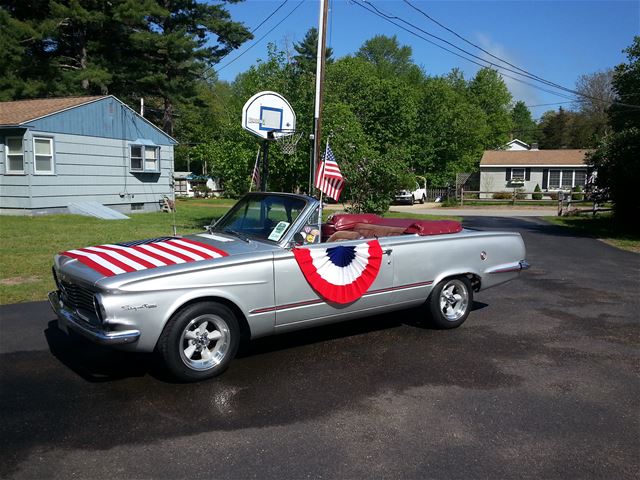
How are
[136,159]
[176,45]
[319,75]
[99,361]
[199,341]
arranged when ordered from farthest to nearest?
[176,45] < [136,159] < [319,75] < [99,361] < [199,341]

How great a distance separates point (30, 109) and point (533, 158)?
39.1 m

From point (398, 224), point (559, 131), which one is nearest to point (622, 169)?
point (398, 224)

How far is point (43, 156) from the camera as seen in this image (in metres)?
17.6

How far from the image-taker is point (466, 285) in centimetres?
644

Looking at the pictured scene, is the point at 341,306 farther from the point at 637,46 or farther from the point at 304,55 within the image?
the point at 304,55

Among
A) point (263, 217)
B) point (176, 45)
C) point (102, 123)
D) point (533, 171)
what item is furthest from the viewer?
point (533, 171)

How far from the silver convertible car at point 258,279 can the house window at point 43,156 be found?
1379cm

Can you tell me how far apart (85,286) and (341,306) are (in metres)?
2.29

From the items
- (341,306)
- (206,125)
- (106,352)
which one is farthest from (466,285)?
(206,125)

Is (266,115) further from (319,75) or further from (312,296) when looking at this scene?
(312,296)

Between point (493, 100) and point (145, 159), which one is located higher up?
point (493, 100)

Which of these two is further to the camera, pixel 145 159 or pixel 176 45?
pixel 176 45

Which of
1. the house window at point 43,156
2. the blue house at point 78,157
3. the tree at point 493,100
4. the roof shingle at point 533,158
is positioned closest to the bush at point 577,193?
the roof shingle at point 533,158

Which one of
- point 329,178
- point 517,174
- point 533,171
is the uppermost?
point 533,171
